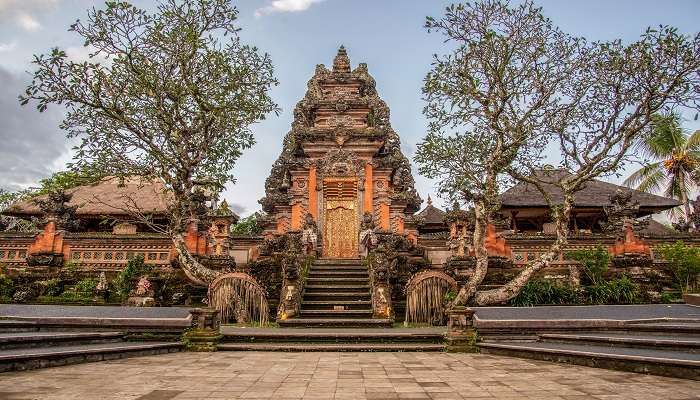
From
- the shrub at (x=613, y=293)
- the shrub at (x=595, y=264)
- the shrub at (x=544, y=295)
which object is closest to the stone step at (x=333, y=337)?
the shrub at (x=544, y=295)

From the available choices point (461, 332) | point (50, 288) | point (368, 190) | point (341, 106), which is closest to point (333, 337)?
point (461, 332)

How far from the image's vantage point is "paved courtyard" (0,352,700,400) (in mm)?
4453

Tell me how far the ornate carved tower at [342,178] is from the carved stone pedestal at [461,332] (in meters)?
8.39

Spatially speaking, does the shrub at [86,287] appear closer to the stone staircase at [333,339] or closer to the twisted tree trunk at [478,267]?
the stone staircase at [333,339]

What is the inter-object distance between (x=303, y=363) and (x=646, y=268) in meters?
12.9

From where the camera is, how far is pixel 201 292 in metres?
12.7

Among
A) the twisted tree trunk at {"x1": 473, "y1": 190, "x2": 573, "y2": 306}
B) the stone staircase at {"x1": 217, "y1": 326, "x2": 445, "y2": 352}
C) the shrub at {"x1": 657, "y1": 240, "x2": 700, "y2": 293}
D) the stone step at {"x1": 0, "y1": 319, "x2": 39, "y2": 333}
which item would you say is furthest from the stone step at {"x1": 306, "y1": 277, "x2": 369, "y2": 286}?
the shrub at {"x1": 657, "y1": 240, "x2": 700, "y2": 293}

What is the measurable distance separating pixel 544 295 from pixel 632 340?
5.68 m

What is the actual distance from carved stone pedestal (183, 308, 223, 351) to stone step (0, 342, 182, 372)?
0.24 m

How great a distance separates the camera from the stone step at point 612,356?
203 inches

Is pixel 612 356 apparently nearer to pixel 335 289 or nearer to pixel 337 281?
pixel 335 289

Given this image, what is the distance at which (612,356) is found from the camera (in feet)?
19.0

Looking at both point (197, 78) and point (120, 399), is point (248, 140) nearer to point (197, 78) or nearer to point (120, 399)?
point (197, 78)

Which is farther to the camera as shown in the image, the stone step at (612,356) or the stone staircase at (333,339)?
the stone staircase at (333,339)
